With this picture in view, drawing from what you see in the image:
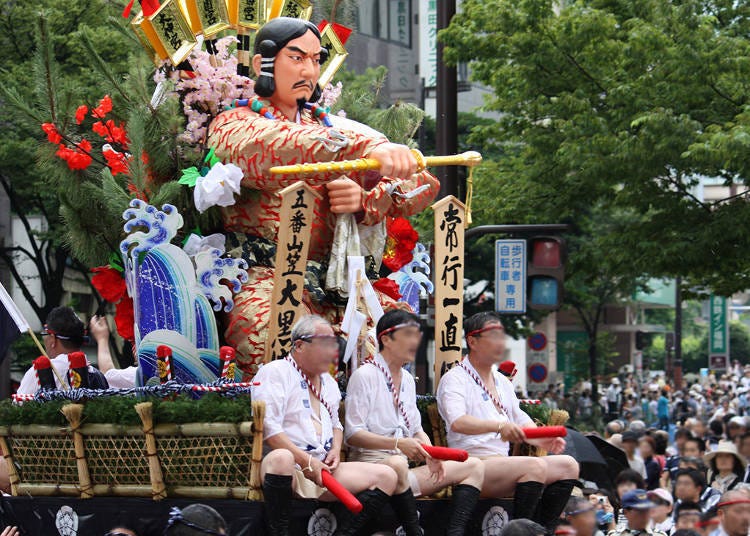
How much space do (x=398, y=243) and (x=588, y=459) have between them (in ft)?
9.93

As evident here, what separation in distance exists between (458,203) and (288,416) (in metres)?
1.79

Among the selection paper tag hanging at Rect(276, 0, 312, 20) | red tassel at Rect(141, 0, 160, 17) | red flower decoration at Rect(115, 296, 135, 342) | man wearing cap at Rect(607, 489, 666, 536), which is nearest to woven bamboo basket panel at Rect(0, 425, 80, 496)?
red flower decoration at Rect(115, 296, 135, 342)

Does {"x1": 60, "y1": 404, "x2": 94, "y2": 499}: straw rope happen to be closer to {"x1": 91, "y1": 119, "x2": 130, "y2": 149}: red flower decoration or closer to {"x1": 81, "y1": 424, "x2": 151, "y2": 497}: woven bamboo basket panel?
{"x1": 81, "y1": 424, "x2": 151, "y2": 497}: woven bamboo basket panel

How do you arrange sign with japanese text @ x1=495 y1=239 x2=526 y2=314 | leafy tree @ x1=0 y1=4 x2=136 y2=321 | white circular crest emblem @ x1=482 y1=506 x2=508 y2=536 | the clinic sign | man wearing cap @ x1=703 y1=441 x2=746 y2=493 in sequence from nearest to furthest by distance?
white circular crest emblem @ x1=482 y1=506 x2=508 y2=536 → man wearing cap @ x1=703 y1=441 x2=746 y2=493 → sign with japanese text @ x1=495 y1=239 x2=526 y2=314 → leafy tree @ x1=0 y1=4 x2=136 y2=321 → the clinic sign

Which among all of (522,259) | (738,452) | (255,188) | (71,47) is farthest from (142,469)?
(71,47)

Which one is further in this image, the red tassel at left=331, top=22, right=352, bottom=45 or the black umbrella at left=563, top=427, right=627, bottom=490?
the black umbrella at left=563, top=427, right=627, bottom=490

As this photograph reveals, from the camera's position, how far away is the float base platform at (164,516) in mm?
6109

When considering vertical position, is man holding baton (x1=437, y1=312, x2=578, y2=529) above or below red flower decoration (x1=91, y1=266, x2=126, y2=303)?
below

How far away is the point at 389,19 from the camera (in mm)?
40094

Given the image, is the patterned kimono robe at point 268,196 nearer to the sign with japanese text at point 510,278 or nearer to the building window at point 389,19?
the sign with japanese text at point 510,278

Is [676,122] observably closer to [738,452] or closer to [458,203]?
[738,452]

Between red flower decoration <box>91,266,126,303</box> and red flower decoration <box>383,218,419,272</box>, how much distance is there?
1690 mm

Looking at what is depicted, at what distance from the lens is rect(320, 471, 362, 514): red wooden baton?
596cm

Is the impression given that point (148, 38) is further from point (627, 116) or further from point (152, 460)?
point (627, 116)
